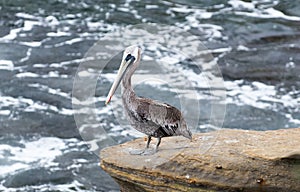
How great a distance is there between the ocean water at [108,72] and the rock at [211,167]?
7.2 inches

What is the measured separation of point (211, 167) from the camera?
423cm

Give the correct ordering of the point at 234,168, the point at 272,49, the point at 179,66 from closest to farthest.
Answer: the point at 234,168, the point at 179,66, the point at 272,49

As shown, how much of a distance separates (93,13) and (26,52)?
223cm

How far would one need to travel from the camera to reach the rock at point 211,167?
4.19 metres

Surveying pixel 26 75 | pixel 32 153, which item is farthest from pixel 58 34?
pixel 32 153

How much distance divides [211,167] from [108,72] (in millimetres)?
6443

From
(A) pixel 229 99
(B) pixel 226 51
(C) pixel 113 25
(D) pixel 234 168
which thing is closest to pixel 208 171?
(D) pixel 234 168

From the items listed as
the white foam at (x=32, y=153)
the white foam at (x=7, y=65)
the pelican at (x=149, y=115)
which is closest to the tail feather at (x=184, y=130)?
the pelican at (x=149, y=115)

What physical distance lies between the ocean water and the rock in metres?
0.18

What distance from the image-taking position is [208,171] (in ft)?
13.9

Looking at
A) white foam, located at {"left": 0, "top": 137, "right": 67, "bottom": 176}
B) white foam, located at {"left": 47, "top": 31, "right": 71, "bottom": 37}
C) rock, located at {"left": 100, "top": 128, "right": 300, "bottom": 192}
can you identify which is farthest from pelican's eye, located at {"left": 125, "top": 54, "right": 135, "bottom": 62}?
white foam, located at {"left": 47, "top": 31, "right": 71, "bottom": 37}

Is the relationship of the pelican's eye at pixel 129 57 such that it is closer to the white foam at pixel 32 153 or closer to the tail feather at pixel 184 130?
the tail feather at pixel 184 130

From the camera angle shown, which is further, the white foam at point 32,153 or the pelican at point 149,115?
the white foam at point 32,153

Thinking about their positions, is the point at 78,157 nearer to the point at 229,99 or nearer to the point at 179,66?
the point at 229,99
